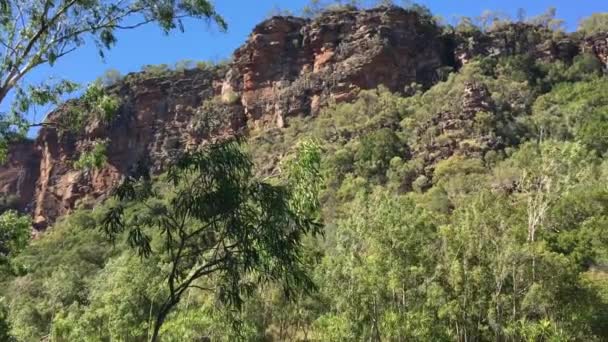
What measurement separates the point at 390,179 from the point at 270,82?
35.6 metres

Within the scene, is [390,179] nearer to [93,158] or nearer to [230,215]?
[93,158]

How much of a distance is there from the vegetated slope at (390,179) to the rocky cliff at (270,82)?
27 centimetres

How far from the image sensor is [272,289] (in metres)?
26.3

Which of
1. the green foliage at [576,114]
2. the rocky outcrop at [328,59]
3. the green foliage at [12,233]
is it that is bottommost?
the green foliage at [12,233]

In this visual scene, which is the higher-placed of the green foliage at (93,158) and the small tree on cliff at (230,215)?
the green foliage at (93,158)

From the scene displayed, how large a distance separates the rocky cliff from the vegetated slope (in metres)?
0.27

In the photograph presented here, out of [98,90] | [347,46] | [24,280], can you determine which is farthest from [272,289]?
[347,46]

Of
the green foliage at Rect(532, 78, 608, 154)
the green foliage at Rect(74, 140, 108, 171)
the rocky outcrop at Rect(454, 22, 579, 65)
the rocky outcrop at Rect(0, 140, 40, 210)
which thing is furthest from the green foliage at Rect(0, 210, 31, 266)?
the rocky outcrop at Rect(0, 140, 40, 210)

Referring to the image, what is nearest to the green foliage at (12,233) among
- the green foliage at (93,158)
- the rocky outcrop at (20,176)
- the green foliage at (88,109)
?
the green foliage at (93,158)

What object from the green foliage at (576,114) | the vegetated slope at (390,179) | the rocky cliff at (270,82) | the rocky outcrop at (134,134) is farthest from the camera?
the rocky outcrop at (134,134)

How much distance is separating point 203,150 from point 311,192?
1827mm

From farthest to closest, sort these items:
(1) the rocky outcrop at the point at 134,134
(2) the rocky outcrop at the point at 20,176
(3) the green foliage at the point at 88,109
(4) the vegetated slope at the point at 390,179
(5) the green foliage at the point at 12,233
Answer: (2) the rocky outcrop at the point at 20,176 < (1) the rocky outcrop at the point at 134,134 < (4) the vegetated slope at the point at 390,179 < (3) the green foliage at the point at 88,109 < (5) the green foliage at the point at 12,233

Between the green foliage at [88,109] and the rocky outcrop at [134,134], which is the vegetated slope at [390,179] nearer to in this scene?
the rocky outcrop at [134,134]

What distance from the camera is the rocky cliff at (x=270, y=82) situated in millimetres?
82625
